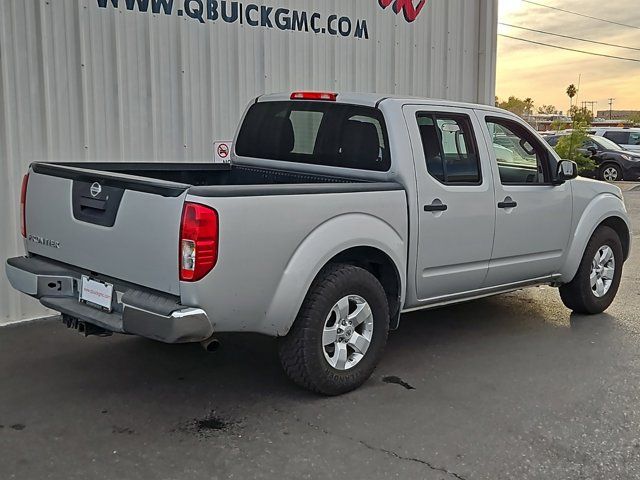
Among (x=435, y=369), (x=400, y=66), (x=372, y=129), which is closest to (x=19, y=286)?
(x=372, y=129)

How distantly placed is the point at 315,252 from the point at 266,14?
452cm

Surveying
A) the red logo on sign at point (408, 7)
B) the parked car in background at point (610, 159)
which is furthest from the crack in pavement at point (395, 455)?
the parked car in background at point (610, 159)

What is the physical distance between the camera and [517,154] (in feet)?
19.5

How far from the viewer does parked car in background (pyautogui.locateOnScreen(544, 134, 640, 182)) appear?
22.2m

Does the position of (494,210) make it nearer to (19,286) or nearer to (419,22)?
(19,286)

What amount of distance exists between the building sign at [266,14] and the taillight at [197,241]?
3795 mm

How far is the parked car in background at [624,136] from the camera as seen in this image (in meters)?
24.6

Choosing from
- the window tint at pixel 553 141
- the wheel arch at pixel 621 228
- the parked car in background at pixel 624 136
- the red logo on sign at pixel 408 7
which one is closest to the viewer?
the wheel arch at pixel 621 228

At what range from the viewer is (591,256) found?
643 centimetres

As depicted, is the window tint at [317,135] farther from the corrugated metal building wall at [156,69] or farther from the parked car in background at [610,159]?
the parked car in background at [610,159]

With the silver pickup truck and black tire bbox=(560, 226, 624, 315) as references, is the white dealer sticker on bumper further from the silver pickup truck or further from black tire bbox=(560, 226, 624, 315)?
black tire bbox=(560, 226, 624, 315)

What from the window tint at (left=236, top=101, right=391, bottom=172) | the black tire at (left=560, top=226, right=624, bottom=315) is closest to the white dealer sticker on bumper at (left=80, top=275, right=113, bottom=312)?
the window tint at (left=236, top=101, right=391, bottom=172)

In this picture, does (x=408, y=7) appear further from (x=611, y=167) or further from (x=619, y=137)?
(x=619, y=137)

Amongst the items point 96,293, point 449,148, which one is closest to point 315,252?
point 96,293
